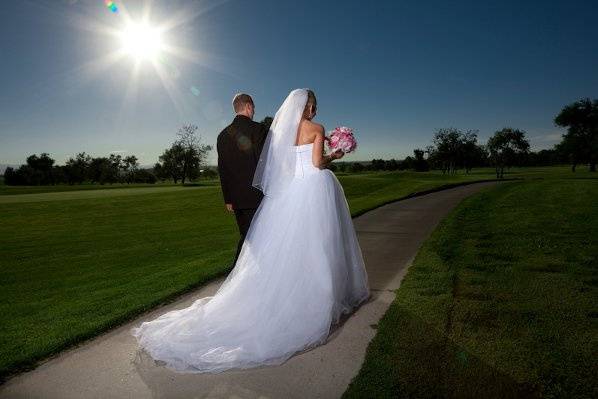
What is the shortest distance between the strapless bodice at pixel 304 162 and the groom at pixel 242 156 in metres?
0.85

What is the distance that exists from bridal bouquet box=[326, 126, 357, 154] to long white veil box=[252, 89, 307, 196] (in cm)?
57

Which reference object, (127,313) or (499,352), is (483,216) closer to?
(499,352)

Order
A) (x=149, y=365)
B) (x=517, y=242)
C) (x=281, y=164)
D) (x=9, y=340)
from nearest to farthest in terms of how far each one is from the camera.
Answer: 1. (x=149, y=365)
2. (x=9, y=340)
3. (x=281, y=164)
4. (x=517, y=242)

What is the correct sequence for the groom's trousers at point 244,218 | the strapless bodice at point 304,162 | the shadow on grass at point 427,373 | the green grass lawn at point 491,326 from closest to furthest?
the shadow on grass at point 427,373, the green grass lawn at point 491,326, the strapless bodice at point 304,162, the groom's trousers at point 244,218

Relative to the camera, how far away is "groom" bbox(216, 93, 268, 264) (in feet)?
19.3

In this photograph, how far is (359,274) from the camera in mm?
5719

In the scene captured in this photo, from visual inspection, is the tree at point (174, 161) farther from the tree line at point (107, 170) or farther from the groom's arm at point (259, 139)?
the groom's arm at point (259, 139)

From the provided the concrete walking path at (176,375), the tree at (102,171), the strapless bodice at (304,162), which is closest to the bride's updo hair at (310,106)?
the strapless bodice at (304,162)

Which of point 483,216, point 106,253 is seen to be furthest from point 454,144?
point 106,253

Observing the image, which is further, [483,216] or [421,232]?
[483,216]

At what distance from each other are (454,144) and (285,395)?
95.9m

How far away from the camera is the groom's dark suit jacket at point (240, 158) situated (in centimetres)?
591

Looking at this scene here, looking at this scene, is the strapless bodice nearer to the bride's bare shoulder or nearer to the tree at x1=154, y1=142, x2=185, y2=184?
the bride's bare shoulder

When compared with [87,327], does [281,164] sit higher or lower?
higher
